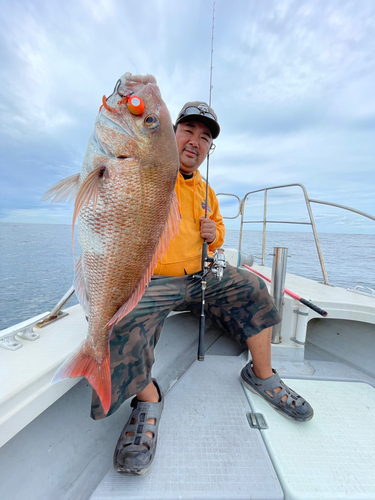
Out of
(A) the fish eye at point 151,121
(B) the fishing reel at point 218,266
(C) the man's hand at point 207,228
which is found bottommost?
(B) the fishing reel at point 218,266

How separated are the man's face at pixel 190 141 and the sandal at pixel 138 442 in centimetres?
160

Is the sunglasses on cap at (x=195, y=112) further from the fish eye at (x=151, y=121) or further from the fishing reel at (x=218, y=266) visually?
the fishing reel at (x=218, y=266)

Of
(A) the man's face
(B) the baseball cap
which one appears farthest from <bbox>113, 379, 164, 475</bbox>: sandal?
(B) the baseball cap

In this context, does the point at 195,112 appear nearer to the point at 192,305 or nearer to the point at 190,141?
the point at 190,141

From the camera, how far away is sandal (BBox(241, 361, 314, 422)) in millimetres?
1523

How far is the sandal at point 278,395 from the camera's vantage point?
5.00 feet

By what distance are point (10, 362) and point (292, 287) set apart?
273cm

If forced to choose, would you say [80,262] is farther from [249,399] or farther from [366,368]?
[366,368]

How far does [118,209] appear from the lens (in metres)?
1.06

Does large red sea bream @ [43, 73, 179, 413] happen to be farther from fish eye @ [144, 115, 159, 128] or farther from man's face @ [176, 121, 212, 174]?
man's face @ [176, 121, 212, 174]

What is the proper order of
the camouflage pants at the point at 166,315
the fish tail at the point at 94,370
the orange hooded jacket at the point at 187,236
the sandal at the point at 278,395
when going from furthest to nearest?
1. the orange hooded jacket at the point at 187,236
2. the sandal at the point at 278,395
3. the camouflage pants at the point at 166,315
4. the fish tail at the point at 94,370

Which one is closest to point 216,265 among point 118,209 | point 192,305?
point 192,305

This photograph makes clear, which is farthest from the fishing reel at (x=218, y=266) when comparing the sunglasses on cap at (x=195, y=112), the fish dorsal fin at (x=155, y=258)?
the sunglasses on cap at (x=195, y=112)

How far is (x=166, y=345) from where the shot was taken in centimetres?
230
